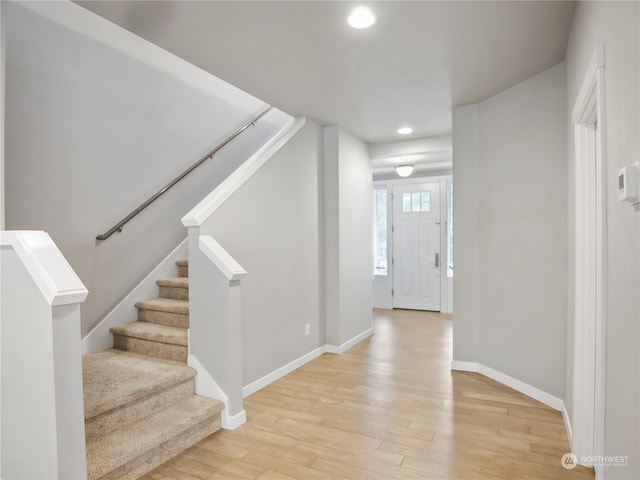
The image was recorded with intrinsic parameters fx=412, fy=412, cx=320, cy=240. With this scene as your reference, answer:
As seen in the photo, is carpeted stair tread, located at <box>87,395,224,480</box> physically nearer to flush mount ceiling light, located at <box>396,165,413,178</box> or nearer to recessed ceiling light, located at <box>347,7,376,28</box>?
recessed ceiling light, located at <box>347,7,376,28</box>

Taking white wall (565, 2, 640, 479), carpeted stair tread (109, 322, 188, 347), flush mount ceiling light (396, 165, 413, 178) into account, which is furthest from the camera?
flush mount ceiling light (396, 165, 413, 178)

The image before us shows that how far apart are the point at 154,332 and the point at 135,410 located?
0.75m

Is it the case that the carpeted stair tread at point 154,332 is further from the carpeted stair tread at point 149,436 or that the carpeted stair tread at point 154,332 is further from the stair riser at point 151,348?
the carpeted stair tread at point 149,436

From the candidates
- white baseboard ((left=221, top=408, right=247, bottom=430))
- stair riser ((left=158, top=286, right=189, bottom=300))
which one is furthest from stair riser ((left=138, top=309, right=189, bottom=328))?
white baseboard ((left=221, top=408, right=247, bottom=430))

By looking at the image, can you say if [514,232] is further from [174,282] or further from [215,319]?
[174,282]

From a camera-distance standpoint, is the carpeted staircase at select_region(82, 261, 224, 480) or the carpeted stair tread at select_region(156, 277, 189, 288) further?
the carpeted stair tread at select_region(156, 277, 189, 288)

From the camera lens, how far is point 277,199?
3852mm

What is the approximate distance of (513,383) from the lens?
3492mm

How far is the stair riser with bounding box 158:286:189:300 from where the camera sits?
3549 mm

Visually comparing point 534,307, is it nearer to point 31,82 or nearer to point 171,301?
point 171,301

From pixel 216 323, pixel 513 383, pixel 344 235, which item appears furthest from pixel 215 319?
pixel 513 383

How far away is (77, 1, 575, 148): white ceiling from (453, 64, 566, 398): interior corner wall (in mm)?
271

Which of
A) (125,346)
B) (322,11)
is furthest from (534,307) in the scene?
(125,346)

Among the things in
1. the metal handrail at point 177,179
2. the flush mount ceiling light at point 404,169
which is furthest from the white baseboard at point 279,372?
the flush mount ceiling light at point 404,169
